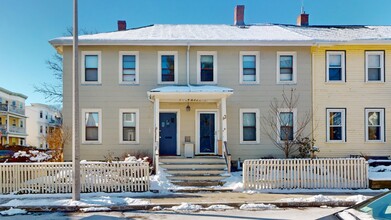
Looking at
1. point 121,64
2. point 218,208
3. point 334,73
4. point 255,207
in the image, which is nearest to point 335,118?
point 334,73

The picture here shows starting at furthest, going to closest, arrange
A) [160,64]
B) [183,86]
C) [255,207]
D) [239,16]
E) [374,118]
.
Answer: [239,16] < [374,118] < [160,64] < [183,86] < [255,207]

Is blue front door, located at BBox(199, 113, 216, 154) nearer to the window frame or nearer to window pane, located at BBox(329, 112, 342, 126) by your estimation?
window pane, located at BBox(329, 112, 342, 126)

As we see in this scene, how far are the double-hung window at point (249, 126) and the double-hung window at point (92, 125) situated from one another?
6.72m

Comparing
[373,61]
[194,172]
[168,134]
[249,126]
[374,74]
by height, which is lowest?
[194,172]

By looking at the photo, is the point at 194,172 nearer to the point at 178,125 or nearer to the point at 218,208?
the point at 178,125

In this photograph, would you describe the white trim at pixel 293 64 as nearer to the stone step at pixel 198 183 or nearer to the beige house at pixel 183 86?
the beige house at pixel 183 86

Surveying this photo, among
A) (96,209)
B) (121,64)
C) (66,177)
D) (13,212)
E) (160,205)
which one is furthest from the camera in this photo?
(121,64)

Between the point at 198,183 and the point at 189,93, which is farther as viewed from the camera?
the point at 189,93

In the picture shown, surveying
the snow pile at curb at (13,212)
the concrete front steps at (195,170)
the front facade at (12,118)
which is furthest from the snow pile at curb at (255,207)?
the front facade at (12,118)

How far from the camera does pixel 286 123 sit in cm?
1561

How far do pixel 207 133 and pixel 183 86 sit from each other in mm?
2598

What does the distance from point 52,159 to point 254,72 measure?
1040 centimetres

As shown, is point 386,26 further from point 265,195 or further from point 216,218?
point 216,218

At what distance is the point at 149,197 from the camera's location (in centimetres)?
984
